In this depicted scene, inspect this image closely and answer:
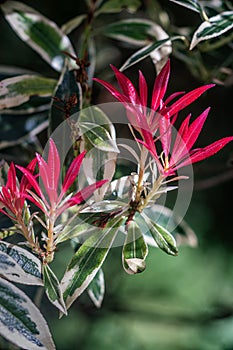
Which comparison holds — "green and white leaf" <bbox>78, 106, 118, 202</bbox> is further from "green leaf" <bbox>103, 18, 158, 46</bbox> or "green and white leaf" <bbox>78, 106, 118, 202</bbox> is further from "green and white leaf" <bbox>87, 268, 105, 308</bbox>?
"green leaf" <bbox>103, 18, 158, 46</bbox>

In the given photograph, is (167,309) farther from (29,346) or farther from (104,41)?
(29,346)

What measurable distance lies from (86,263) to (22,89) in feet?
0.89

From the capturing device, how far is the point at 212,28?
0.63 meters

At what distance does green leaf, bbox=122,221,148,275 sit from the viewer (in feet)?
1.70

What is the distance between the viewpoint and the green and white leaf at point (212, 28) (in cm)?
61

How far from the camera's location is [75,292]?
1.76 ft

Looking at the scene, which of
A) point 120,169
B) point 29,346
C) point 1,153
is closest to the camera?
point 29,346

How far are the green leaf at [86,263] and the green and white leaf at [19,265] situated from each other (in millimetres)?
38

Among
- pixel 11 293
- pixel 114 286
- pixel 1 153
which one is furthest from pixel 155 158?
pixel 114 286

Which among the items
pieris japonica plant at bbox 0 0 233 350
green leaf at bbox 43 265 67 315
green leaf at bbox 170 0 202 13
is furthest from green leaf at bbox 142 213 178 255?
green leaf at bbox 170 0 202 13

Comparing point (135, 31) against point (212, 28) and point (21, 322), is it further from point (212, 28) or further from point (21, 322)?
point (21, 322)

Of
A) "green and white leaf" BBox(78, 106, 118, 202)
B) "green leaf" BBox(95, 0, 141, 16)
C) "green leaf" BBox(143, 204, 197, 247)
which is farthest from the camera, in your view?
"green leaf" BBox(95, 0, 141, 16)

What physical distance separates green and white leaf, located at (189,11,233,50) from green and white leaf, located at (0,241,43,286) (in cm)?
26

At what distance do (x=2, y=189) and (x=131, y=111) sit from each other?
0.13 metres
